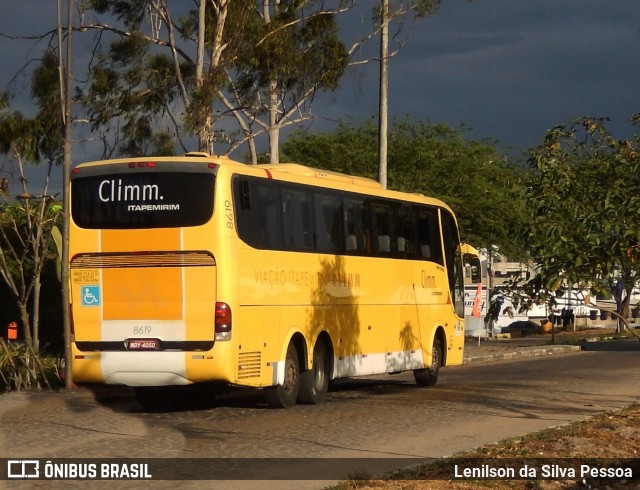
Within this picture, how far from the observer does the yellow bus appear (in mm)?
17984

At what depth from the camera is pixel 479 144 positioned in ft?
173

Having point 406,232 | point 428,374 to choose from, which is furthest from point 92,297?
point 428,374

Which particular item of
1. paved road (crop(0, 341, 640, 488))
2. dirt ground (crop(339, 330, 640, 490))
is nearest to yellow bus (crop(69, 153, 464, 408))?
paved road (crop(0, 341, 640, 488))

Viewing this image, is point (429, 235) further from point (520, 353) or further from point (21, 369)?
point (520, 353)

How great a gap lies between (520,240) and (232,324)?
413 centimetres

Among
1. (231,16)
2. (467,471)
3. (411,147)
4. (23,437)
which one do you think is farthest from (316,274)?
(411,147)

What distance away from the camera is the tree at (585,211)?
15422 mm

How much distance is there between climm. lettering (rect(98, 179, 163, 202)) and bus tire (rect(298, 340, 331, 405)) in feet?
12.6

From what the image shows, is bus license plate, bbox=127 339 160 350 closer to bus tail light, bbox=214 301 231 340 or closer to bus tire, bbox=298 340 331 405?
bus tail light, bbox=214 301 231 340

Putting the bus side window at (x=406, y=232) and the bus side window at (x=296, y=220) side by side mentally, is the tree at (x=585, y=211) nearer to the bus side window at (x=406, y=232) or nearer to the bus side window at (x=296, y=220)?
the bus side window at (x=296, y=220)

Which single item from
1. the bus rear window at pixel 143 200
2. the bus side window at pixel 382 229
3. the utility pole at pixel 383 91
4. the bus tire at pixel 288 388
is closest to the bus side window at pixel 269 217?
the bus rear window at pixel 143 200

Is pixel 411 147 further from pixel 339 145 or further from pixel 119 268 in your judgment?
pixel 119 268

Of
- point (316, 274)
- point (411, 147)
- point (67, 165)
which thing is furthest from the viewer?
point (411, 147)

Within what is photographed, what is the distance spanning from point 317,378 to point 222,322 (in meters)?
3.30
